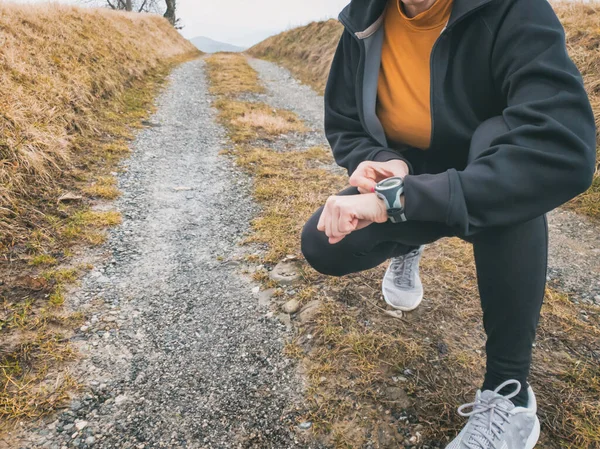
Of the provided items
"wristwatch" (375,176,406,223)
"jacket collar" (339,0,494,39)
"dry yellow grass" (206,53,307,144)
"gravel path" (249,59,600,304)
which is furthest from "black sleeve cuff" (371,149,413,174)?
"dry yellow grass" (206,53,307,144)

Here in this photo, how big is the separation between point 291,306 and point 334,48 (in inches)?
565

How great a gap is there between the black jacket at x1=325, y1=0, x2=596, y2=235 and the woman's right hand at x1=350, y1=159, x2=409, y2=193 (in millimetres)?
232

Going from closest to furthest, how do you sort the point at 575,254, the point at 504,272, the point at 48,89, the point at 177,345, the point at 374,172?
the point at 504,272 < the point at 374,172 < the point at 177,345 < the point at 575,254 < the point at 48,89

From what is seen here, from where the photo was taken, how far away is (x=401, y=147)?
7.03 ft

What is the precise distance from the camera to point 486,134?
1.62 m

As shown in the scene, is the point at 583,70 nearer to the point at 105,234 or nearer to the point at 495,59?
the point at 495,59

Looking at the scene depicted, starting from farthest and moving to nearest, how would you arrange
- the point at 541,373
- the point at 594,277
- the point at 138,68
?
the point at 138,68 → the point at 594,277 → the point at 541,373

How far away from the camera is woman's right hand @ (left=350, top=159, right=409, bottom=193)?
183 centimetres

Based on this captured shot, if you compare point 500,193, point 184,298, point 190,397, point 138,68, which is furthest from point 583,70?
point 138,68

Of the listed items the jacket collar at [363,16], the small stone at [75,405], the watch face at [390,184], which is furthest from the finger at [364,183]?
the small stone at [75,405]

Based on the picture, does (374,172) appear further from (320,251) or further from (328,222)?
(320,251)

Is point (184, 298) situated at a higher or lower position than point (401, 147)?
lower

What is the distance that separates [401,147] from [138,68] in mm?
10990

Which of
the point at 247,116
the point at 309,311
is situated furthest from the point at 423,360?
the point at 247,116
